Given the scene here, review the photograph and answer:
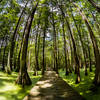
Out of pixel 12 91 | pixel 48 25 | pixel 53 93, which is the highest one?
pixel 48 25

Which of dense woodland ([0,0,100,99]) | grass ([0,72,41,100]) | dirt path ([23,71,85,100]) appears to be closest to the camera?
dirt path ([23,71,85,100])

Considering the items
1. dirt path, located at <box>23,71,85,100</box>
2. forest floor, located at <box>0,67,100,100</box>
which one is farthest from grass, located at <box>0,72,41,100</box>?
dirt path, located at <box>23,71,85,100</box>

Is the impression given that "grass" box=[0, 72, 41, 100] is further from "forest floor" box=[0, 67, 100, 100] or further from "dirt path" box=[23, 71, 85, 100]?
"dirt path" box=[23, 71, 85, 100]

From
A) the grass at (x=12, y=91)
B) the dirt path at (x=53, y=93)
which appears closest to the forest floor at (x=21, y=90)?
the grass at (x=12, y=91)

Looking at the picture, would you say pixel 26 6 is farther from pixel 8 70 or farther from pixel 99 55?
pixel 99 55

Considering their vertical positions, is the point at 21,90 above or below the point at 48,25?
below

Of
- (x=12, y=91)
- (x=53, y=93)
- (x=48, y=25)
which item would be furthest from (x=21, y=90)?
(x=48, y=25)

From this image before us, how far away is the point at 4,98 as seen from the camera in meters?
4.62

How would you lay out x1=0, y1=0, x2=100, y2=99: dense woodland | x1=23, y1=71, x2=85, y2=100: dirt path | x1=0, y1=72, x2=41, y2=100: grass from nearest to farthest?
1. x1=23, y1=71, x2=85, y2=100: dirt path
2. x1=0, y1=72, x2=41, y2=100: grass
3. x1=0, y1=0, x2=100, y2=99: dense woodland

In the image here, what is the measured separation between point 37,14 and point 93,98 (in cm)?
1657

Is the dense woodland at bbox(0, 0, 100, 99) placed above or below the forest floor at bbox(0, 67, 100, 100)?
above

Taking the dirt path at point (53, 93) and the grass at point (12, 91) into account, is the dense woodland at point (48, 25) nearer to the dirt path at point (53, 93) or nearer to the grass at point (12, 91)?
the grass at point (12, 91)

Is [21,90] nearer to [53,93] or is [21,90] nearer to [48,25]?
[53,93]

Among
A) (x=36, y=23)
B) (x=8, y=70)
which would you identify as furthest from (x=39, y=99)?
(x=36, y=23)
